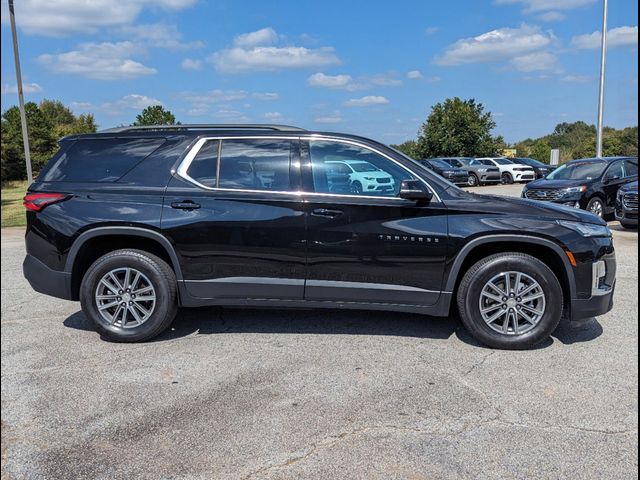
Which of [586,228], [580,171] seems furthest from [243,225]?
[580,171]

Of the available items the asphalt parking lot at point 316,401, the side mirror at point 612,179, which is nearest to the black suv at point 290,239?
the asphalt parking lot at point 316,401

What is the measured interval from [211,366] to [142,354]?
2.24ft

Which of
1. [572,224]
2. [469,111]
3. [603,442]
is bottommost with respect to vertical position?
[603,442]

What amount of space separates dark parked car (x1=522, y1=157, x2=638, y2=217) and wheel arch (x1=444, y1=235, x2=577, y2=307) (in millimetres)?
9148

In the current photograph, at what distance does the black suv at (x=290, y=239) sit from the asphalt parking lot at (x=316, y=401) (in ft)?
1.27

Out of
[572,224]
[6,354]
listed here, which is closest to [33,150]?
[6,354]

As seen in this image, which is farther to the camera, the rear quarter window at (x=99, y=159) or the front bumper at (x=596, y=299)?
the rear quarter window at (x=99, y=159)

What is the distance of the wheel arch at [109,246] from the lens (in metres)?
4.53

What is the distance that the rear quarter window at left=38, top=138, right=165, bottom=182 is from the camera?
4711 mm

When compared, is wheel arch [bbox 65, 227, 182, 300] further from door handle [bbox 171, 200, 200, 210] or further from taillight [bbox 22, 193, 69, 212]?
taillight [bbox 22, 193, 69, 212]

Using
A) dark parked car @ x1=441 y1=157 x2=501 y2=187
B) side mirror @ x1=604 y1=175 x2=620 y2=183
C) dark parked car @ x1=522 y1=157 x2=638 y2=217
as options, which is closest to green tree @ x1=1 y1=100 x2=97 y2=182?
dark parked car @ x1=441 y1=157 x2=501 y2=187

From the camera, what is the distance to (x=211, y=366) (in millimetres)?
4117

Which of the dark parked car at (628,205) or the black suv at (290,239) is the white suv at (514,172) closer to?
the dark parked car at (628,205)

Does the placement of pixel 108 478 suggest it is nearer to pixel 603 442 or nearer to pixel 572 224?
pixel 603 442
